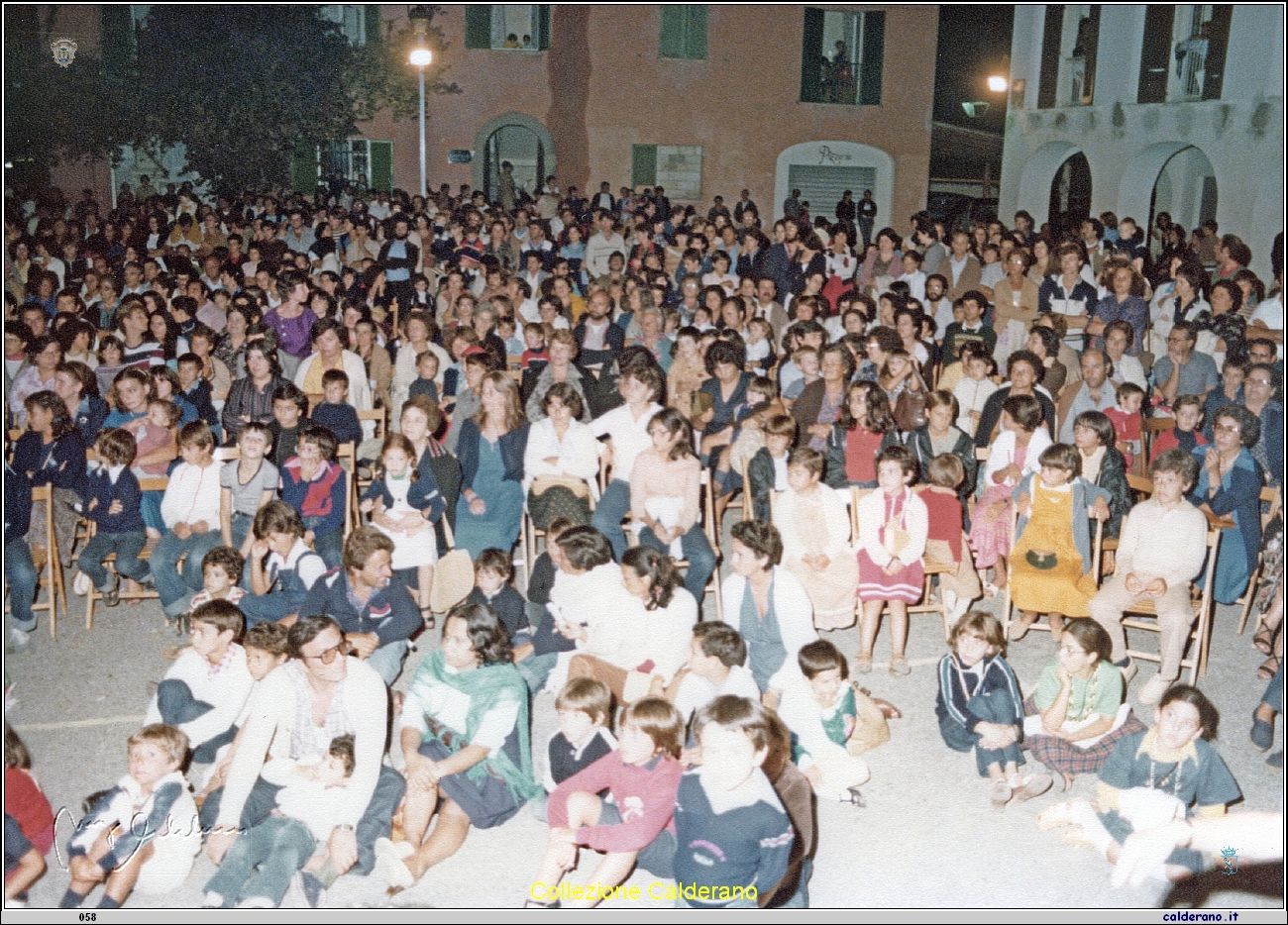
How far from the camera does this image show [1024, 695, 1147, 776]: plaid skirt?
443cm

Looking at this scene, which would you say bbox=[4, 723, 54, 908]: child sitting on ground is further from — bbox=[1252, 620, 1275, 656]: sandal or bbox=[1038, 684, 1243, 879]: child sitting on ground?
bbox=[1252, 620, 1275, 656]: sandal

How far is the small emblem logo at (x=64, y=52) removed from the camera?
14188 mm

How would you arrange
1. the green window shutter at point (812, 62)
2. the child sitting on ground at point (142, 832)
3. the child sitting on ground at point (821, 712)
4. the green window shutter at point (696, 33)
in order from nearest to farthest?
the child sitting on ground at point (142, 832) → the child sitting on ground at point (821, 712) → the green window shutter at point (696, 33) → the green window shutter at point (812, 62)

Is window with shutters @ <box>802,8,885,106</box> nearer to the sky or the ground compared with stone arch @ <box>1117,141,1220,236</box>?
nearer to the sky

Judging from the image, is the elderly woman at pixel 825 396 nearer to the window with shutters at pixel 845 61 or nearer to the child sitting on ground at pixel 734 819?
the child sitting on ground at pixel 734 819

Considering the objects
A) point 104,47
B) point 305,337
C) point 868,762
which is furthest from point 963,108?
point 868,762

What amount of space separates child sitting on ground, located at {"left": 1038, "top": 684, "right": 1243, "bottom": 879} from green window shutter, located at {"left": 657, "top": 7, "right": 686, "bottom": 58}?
57.4 feet

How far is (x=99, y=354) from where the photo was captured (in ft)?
25.0

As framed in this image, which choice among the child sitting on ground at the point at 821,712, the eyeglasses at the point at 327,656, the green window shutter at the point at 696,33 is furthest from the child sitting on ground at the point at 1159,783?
the green window shutter at the point at 696,33

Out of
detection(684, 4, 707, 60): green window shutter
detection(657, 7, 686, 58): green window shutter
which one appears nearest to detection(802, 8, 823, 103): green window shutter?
detection(684, 4, 707, 60): green window shutter

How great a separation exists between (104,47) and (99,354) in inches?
410

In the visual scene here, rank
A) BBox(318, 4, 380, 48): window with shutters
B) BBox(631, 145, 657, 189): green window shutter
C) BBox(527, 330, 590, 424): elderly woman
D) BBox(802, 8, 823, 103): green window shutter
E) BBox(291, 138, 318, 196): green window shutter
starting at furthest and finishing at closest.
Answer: BBox(631, 145, 657, 189): green window shutter → BBox(802, 8, 823, 103): green window shutter → BBox(291, 138, 318, 196): green window shutter → BBox(318, 4, 380, 48): window with shutters → BBox(527, 330, 590, 424): elderly woman

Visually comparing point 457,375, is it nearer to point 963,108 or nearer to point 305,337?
point 305,337

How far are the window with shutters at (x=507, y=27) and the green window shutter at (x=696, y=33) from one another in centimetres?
232
